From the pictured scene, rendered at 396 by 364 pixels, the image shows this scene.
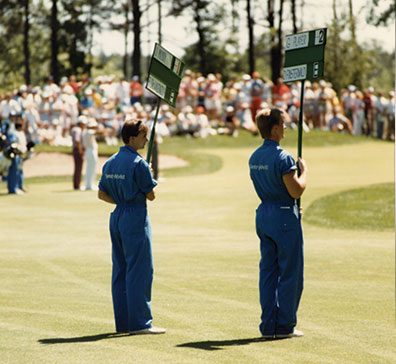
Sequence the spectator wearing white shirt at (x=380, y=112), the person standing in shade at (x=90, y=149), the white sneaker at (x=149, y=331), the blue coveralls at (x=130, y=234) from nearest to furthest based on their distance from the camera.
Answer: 1. the blue coveralls at (x=130, y=234)
2. the white sneaker at (x=149, y=331)
3. the person standing in shade at (x=90, y=149)
4. the spectator wearing white shirt at (x=380, y=112)

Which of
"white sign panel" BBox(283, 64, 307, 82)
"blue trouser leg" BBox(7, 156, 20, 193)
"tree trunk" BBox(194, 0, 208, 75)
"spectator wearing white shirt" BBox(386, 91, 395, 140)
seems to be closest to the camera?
"white sign panel" BBox(283, 64, 307, 82)

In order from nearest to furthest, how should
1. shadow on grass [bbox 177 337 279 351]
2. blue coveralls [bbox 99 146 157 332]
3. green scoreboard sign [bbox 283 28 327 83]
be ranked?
shadow on grass [bbox 177 337 279 351] < blue coveralls [bbox 99 146 157 332] < green scoreboard sign [bbox 283 28 327 83]

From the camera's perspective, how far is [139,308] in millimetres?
8055

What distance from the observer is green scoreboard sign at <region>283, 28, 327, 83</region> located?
848 cm

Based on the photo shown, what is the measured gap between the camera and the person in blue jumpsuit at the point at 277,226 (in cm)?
770

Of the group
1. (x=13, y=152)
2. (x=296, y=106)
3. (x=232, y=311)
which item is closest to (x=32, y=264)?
(x=232, y=311)

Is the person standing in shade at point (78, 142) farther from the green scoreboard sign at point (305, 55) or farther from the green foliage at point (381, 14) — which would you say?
the green scoreboard sign at point (305, 55)

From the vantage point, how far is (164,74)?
28.6ft

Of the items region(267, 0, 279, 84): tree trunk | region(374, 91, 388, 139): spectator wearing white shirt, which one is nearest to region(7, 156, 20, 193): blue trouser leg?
region(374, 91, 388, 139): spectator wearing white shirt

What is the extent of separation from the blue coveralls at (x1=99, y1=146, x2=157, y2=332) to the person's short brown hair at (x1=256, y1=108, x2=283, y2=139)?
974mm

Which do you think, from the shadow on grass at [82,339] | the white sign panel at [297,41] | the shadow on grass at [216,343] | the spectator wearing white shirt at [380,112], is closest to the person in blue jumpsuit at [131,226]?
the shadow on grass at [82,339]

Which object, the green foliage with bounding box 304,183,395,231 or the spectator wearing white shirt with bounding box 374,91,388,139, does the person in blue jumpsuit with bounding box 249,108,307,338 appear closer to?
the green foliage with bounding box 304,183,395,231

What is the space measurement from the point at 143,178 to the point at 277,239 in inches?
46.1

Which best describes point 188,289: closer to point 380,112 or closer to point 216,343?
point 216,343
